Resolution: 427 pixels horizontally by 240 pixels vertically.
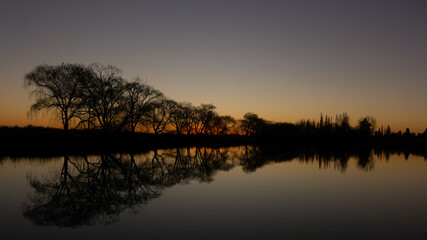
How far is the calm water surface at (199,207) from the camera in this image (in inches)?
341

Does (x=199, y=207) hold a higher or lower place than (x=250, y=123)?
lower

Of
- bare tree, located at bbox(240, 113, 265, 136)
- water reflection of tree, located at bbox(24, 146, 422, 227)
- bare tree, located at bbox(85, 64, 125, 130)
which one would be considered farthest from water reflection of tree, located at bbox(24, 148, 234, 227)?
bare tree, located at bbox(240, 113, 265, 136)

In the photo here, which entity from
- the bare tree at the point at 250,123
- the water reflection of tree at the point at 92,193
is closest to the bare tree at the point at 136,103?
the water reflection of tree at the point at 92,193

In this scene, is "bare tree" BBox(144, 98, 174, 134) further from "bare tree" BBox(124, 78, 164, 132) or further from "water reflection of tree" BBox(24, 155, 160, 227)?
"water reflection of tree" BBox(24, 155, 160, 227)

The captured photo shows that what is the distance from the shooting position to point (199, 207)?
11.6 m

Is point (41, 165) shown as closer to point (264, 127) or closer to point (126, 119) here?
point (126, 119)

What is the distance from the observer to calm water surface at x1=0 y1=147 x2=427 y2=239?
8656 millimetres

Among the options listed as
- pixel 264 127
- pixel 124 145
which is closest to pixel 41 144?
pixel 124 145

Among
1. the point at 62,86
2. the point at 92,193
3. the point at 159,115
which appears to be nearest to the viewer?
the point at 92,193

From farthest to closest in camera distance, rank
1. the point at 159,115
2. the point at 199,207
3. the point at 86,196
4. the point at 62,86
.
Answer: the point at 159,115 → the point at 62,86 → the point at 86,196 → the point at 199,207

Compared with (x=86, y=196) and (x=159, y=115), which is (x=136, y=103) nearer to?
(x=159, y=115)

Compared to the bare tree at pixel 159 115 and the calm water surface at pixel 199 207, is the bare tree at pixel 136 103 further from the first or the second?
the calm water surface at pixel 199 207

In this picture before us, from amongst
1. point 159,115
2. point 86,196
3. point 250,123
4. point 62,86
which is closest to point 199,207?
point 86,196

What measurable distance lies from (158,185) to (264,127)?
12848cm
